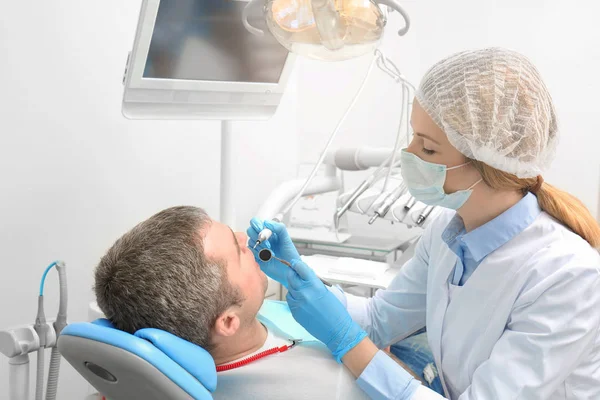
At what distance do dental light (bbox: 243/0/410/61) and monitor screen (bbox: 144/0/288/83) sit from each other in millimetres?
139

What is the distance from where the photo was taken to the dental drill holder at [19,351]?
3.71 feet

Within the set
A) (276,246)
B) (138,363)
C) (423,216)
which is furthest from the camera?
(423,216)

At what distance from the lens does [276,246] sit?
50.5 inches

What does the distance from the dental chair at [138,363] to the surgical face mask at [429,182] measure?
57 centimetres

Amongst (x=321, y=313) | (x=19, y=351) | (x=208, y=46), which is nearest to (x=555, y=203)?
(x=321, y=313)

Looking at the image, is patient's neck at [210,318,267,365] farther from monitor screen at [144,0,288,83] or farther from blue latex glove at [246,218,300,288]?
monitor screen at [144,0,288,83]

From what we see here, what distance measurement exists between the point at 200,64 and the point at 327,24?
423 mm

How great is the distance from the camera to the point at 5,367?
151 centimetres

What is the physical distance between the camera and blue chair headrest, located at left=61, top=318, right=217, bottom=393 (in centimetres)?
84

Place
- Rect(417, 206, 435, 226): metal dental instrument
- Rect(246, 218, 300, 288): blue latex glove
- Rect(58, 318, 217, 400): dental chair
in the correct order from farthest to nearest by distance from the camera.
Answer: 1. Rect(417, 206, 435, 226): metal dental instrument
2. Rect(246, 218, 300, 288): blue latex glove
3. Rect(58, 318, 217, 400): dental chair

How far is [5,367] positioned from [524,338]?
1.34 metres

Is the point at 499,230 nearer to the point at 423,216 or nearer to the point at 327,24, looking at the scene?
the point at 327,24

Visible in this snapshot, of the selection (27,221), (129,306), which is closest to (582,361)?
(129,306)

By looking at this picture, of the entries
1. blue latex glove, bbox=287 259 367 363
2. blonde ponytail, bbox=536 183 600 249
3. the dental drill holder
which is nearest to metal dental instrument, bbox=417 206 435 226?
blonde ponytail, bbox=536 183 600 249
